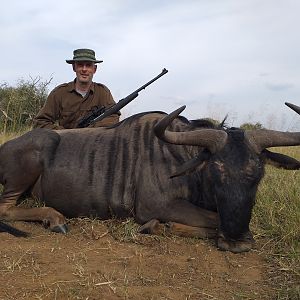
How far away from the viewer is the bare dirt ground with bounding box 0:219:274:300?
278cm

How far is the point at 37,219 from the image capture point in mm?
4410

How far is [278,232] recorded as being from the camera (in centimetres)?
395

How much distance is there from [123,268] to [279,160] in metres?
1.65

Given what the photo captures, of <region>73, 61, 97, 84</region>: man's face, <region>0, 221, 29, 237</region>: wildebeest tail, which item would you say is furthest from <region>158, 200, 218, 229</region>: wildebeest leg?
<region>73, 61, 97, 84</region>: man's face

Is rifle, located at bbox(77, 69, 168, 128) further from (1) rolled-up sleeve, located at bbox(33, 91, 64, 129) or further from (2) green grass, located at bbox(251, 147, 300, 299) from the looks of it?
(2) green grass, located at bbox(251, 147, 300, 299)

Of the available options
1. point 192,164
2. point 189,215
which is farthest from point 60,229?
point 192,164

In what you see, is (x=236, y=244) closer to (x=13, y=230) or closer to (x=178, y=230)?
(x=178, y=230)

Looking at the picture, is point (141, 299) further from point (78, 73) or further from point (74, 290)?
point (78, 73)

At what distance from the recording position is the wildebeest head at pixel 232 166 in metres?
3.60

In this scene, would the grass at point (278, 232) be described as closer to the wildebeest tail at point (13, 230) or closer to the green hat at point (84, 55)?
the wildebeest tail at point (13, 230)

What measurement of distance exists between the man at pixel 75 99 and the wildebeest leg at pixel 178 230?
2.43 meters

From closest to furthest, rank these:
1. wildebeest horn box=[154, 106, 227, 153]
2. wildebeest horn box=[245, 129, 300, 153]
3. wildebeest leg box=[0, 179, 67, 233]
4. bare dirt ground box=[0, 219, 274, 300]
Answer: bare dirt ground box=[0, 219, 274, 300] → wildebeest horn box=[154, 106, 227, 153] → wildebeest horn box=[245, 129, 300, 153] → wildebeest leg box=[0, 179, 67, 233]

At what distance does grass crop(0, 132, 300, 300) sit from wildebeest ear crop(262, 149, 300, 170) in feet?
1.37

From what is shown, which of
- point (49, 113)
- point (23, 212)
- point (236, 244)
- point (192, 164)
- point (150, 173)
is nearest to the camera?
point (236, 244)
